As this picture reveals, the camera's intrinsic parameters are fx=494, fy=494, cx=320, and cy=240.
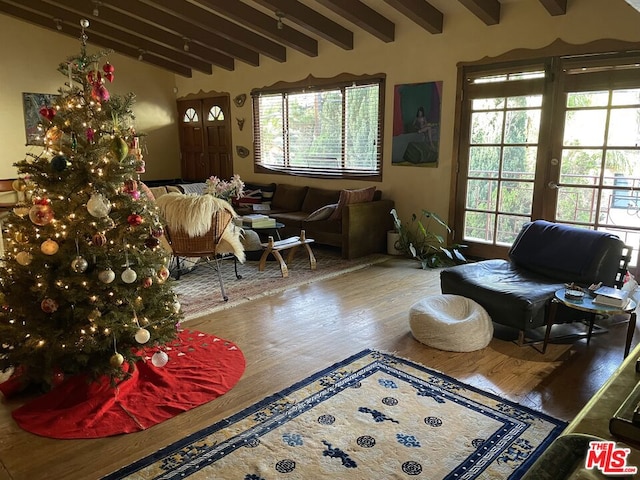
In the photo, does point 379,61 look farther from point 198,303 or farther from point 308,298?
point 198,303

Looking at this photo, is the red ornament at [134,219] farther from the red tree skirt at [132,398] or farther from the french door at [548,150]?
the french door at [548,150]

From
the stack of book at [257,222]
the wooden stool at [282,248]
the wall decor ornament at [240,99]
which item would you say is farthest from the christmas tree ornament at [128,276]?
the wall decor ornament at [240,99]

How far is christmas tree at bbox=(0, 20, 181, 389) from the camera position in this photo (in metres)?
2.41

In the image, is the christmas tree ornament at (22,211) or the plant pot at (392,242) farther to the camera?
the plant pot at (392,242)

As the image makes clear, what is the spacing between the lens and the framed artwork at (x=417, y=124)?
18.2 feet

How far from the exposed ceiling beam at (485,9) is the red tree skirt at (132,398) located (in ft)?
12.6

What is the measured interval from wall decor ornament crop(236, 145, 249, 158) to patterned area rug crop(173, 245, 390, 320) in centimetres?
262

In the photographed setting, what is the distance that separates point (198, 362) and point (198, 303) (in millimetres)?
1149

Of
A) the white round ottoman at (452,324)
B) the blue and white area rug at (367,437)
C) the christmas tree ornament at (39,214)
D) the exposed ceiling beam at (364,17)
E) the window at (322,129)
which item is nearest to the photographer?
the blue and white area rug at (367,437)

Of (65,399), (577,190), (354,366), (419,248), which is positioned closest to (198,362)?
(65,399)

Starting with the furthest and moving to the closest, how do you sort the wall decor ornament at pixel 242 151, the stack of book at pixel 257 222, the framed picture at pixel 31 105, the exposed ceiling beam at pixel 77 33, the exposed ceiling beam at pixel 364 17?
1. the wall decor ornament at pixel 242 151
2. the framed picture at pixel 31 105
3. the exposed ceiling beam at pixel 77 33
4. the stack of book at pixel 257 222
5. the exposed ceiling beam at pixel 364 17

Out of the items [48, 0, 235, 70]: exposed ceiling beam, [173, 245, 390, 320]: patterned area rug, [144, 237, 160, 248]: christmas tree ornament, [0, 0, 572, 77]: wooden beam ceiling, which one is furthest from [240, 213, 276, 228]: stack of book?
[48, 0, 235, 70]: exposed ceiling beam

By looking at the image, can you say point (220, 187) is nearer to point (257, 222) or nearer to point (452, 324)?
point (257, 222)

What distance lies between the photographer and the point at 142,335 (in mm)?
2529
